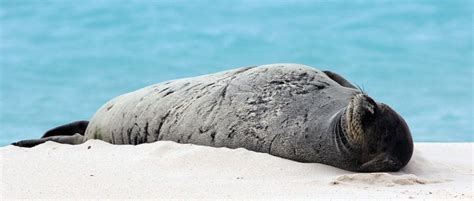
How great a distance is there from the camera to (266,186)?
4215 millimetres

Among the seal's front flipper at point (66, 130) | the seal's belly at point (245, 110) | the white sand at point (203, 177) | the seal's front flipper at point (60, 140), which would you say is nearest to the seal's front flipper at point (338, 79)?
the seal's belly at point (245, 110)

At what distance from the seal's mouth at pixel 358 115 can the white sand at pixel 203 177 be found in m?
0.27

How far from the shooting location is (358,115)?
4770mm

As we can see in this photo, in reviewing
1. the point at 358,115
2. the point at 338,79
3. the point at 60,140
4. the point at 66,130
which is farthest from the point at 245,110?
the point at 66,130

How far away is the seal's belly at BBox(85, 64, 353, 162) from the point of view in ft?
17.5

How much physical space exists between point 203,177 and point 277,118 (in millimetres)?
1054

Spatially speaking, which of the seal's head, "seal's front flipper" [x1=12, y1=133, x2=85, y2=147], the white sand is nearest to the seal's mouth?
the seal's head

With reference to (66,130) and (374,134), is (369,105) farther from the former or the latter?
(66,130)

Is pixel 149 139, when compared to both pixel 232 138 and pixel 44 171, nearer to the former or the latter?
pixel 232 138

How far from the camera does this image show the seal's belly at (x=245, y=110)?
210 inches

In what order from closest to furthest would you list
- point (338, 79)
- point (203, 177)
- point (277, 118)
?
point (203, 177) → point (277, 118) → point (338, 79)

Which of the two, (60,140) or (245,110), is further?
(60,140)

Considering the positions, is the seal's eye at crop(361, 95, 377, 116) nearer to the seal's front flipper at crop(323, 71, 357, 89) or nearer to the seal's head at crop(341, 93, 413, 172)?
the seal's head at crop(341, 93, 413, 172)

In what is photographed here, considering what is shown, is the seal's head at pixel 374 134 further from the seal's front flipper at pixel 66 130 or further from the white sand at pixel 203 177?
the seal's front flipper at pixel 66 130
